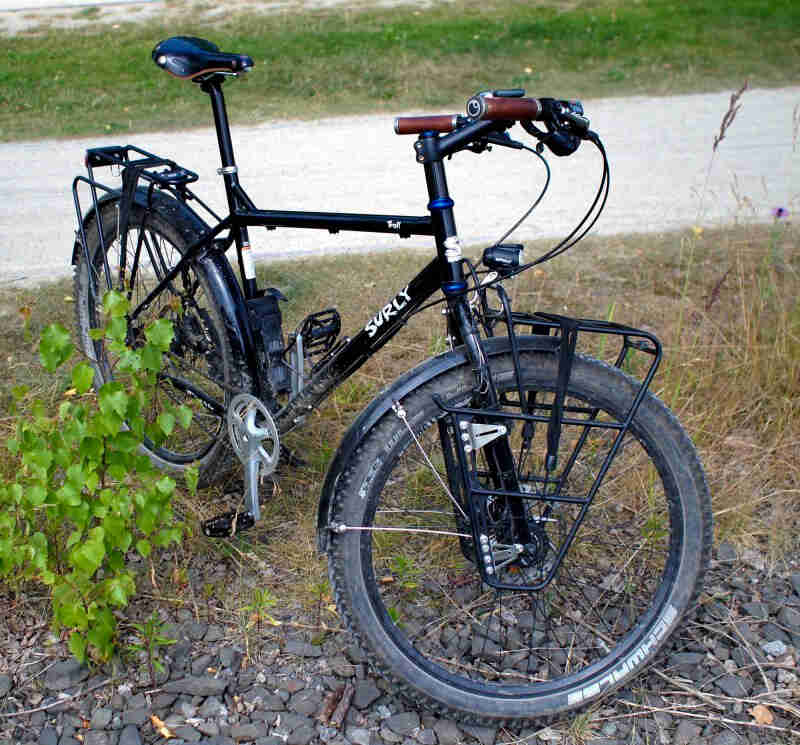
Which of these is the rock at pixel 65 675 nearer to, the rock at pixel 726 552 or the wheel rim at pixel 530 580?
the wheel rim at pixel 530 580

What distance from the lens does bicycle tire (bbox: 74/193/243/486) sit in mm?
3066

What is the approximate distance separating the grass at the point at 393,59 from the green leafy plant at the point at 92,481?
16.9ft

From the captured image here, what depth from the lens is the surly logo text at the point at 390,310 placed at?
8.16 feet

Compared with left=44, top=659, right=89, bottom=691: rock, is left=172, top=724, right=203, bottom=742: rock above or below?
below

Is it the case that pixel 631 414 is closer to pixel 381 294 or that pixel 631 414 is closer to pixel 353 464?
pixel 353 464

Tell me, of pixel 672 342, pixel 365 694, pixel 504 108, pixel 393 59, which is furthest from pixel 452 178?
pixel 365 694

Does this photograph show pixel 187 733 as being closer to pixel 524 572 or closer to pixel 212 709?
pixel 212 709

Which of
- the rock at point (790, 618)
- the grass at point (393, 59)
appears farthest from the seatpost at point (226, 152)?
the grass at point (393, 59)

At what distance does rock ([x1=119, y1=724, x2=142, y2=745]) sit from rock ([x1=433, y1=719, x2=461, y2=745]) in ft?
2.57

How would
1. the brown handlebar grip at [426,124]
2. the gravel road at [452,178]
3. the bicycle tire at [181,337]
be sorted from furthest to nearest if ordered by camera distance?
the gravel road at [452,178]
the bicycle tire at [181,337]
the brown handlebar grip at [426,124]

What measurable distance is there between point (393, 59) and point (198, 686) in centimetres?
712

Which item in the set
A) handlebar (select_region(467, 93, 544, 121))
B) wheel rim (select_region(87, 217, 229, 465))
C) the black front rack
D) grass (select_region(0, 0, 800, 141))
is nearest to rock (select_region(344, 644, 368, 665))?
the black front rack

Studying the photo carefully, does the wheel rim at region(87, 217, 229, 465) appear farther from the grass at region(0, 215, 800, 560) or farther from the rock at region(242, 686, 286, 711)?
the rock at region(242, 686, 286, 711)

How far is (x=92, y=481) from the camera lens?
2.41m
